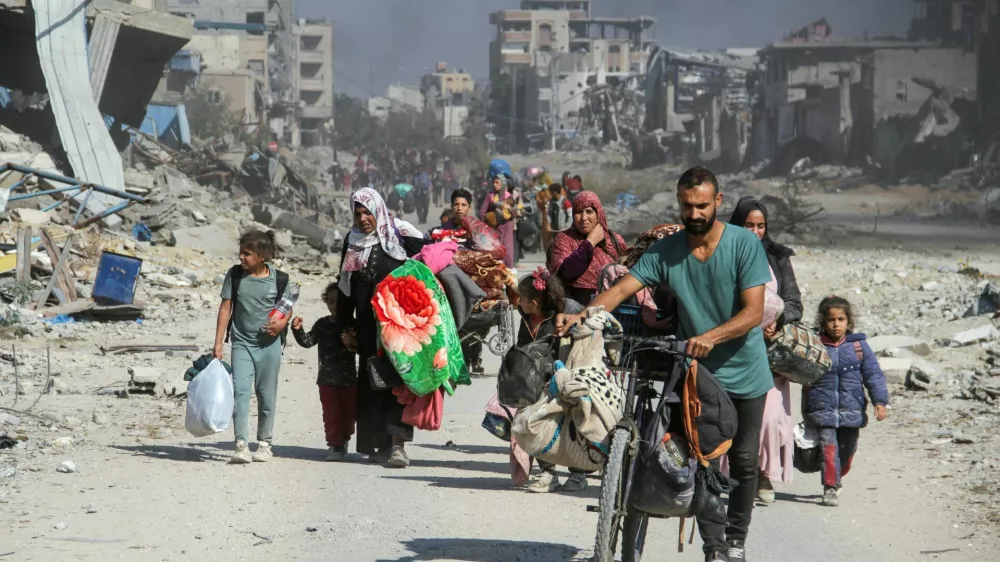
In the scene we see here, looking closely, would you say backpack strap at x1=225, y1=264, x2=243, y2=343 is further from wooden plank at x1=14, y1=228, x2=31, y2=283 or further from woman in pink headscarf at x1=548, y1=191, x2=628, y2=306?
wooden plank at x1=14, y1=228, x2=31, y2=283

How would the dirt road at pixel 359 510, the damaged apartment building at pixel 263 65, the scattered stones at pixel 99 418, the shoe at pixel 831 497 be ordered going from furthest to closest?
the damaged apartment building at pixel 263 65 → the scattered stones at pixel 99 418 → the shoe at pixel 831 497 → the dirt road at pixel 359 510

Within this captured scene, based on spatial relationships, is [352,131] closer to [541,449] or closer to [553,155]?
[553,155]

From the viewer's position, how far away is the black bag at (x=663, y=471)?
16.4 feet

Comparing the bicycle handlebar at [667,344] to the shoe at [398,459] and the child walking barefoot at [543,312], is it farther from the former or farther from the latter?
the shoe at [398,459]

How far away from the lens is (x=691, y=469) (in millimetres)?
5043

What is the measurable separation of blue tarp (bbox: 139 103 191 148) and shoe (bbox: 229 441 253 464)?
36617mm

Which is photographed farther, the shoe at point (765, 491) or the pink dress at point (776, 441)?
the shoe at point (765, 491)

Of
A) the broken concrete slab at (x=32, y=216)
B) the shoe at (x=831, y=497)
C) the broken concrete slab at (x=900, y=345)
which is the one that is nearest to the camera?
the shoe at (x=831, y=497)

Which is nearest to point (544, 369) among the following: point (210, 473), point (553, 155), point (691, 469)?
point (691, 469)

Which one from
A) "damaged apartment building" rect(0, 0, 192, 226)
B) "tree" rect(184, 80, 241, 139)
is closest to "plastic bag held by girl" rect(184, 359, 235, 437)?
"damaged apartment building" rect(0, 0, 192, 226)

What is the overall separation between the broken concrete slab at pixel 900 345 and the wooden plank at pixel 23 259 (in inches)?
343

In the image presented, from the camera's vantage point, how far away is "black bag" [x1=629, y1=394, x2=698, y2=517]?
5004 millimetres

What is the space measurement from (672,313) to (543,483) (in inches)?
92.2

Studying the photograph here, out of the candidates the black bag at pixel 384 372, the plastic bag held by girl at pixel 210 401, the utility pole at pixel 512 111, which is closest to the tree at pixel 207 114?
the plastic bag held by girl at pixel 210 401
